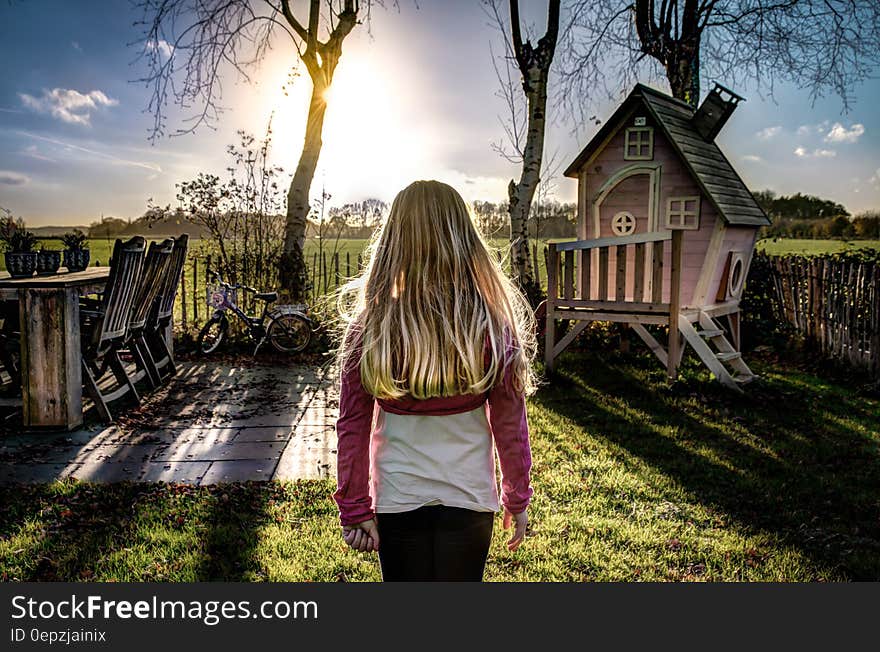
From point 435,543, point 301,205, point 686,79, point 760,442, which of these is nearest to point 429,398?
point 435,543

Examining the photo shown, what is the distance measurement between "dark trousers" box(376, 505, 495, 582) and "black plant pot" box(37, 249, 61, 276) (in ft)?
17.9

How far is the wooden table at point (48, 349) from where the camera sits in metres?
5.21

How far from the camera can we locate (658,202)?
7.72 meters

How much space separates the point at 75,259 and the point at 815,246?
1223 centimetres

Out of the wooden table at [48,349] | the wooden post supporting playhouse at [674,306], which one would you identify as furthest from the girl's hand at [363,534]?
the wooden post supporting playhouse at [674,306]

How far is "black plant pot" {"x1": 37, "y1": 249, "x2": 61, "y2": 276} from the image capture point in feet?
19.7

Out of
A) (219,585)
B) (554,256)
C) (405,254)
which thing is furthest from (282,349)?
(405,254)

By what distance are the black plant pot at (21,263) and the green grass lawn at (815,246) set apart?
9.24 metres

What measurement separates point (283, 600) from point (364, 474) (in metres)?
Result: 1.27

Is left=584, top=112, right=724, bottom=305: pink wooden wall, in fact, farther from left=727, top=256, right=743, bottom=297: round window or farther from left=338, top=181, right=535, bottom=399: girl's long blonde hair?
left=338, top=181, right=535, bottom=399: girl's long blonde hair

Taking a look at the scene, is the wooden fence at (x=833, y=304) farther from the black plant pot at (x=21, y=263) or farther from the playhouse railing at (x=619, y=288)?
the black plant pot at (x=21, y=263)

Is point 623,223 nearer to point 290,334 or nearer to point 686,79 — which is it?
point 290,334

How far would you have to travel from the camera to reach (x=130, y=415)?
5.88 meters

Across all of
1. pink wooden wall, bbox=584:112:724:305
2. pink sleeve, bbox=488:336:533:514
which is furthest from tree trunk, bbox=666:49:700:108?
pink sleeve, bbox=488:336:533:514
